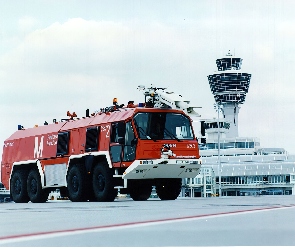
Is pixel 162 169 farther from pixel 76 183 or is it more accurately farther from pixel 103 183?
pixel 76 183

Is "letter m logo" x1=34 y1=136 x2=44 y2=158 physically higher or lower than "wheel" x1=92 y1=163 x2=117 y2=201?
higher

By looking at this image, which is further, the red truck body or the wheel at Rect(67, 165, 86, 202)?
the wheel at Rect(67, 165, 86, 202)

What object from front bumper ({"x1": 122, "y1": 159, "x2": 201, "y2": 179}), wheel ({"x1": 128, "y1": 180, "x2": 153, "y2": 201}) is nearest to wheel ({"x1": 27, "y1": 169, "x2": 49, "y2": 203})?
wheel ({"x1": 128, "y1": 180, "x2": 153, "y2": 201})

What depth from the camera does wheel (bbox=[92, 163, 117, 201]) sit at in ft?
88.8

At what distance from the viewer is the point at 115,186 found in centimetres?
2717

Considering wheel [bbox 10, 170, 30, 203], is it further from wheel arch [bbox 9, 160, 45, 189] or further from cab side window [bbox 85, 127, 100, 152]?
cab side window [bbox 85, 127, 100, 152]

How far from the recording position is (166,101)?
27844 millimetres

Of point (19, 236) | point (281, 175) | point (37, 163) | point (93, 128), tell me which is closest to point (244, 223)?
point (19, 236)

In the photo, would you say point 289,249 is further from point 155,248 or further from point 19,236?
point 19,236

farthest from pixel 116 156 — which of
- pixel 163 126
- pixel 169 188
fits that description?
pixel 169 188

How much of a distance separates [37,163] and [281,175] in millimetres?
123807

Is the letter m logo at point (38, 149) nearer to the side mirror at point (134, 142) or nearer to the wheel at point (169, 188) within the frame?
the wheel at point (169, 188)

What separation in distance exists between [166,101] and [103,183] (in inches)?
141

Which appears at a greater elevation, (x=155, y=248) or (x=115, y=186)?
(x=115, y=186)
